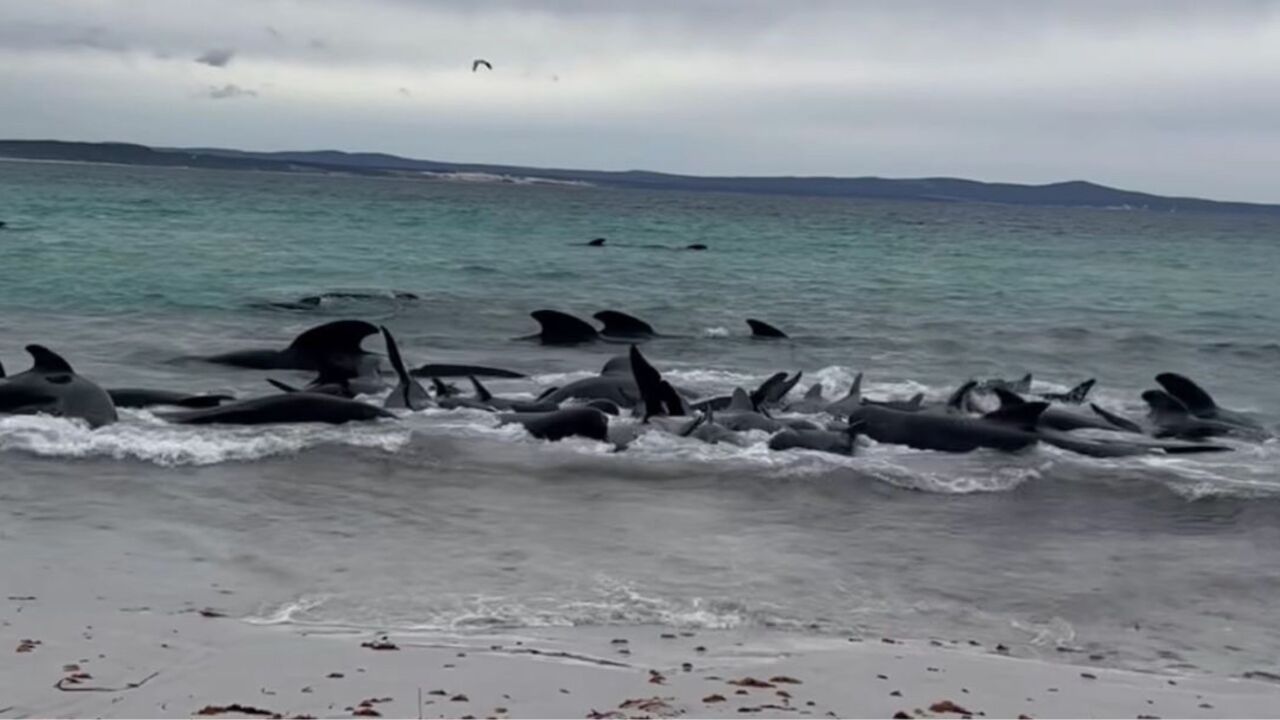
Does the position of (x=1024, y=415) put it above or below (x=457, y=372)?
above

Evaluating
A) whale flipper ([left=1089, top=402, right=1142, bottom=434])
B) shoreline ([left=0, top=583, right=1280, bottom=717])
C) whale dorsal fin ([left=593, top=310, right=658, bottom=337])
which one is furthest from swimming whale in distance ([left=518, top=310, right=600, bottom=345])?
shoreline ([left=0, top=583, right=1280, bottom=717])

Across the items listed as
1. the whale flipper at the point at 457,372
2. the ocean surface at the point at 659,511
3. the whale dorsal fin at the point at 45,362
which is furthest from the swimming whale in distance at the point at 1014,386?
the whale dorsal fin at the point at 45,362

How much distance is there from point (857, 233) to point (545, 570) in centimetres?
9050

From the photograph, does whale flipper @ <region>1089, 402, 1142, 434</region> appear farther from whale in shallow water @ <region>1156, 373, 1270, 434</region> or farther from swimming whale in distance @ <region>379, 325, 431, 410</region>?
swimming whale in distance @ <region>379, 325, 431, 410</region>

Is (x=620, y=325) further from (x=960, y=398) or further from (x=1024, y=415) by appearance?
(x=1024, y=415)

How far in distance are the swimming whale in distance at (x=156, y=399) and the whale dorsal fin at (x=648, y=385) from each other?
4382 millimetres

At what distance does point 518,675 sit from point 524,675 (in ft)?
0.10

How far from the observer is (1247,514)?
14.0m

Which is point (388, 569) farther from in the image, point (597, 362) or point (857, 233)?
point (857, 233)

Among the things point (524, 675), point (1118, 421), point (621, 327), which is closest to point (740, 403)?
point (1118, 421)

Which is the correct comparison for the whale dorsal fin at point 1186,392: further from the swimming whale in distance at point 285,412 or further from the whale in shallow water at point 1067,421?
the swimming whale in distance at point 285,412

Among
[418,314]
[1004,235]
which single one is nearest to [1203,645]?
[418,314]

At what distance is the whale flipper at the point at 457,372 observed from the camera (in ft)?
68.1

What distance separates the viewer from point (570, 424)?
15.9 meters
